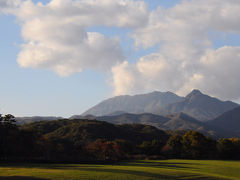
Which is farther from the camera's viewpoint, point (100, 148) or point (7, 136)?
point (100, 148)

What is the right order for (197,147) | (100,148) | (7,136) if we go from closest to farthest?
(7,136) < (100,148) < (197,147)

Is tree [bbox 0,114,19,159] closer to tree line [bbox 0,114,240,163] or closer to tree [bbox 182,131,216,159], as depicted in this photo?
tree line [bbox 0,114,240,163]

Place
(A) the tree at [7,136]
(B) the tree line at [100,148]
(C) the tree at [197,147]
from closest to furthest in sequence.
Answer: (A) the tree at [7,136] → (B) the tree line at [100,148] → (C) the tree at [197,147]

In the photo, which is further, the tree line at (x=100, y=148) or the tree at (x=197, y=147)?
the tree at (x=197, y=147)

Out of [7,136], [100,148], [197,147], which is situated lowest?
[197,147]

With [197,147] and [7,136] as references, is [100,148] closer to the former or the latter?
[7,136]

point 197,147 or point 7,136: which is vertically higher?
point 7,136

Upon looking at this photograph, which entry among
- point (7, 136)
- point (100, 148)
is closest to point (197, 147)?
point (100, 148)

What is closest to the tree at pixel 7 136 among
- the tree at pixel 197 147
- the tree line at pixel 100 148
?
the tree line at pixel 100 148

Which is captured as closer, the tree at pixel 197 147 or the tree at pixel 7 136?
the tree at pixel 7 136

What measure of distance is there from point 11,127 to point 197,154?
74930 millimetres

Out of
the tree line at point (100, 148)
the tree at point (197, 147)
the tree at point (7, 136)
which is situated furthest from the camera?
the tree at point (197, 147)

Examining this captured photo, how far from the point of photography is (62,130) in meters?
196

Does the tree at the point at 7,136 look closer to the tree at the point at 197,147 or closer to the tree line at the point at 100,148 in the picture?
the tree line at the point at 100,148
